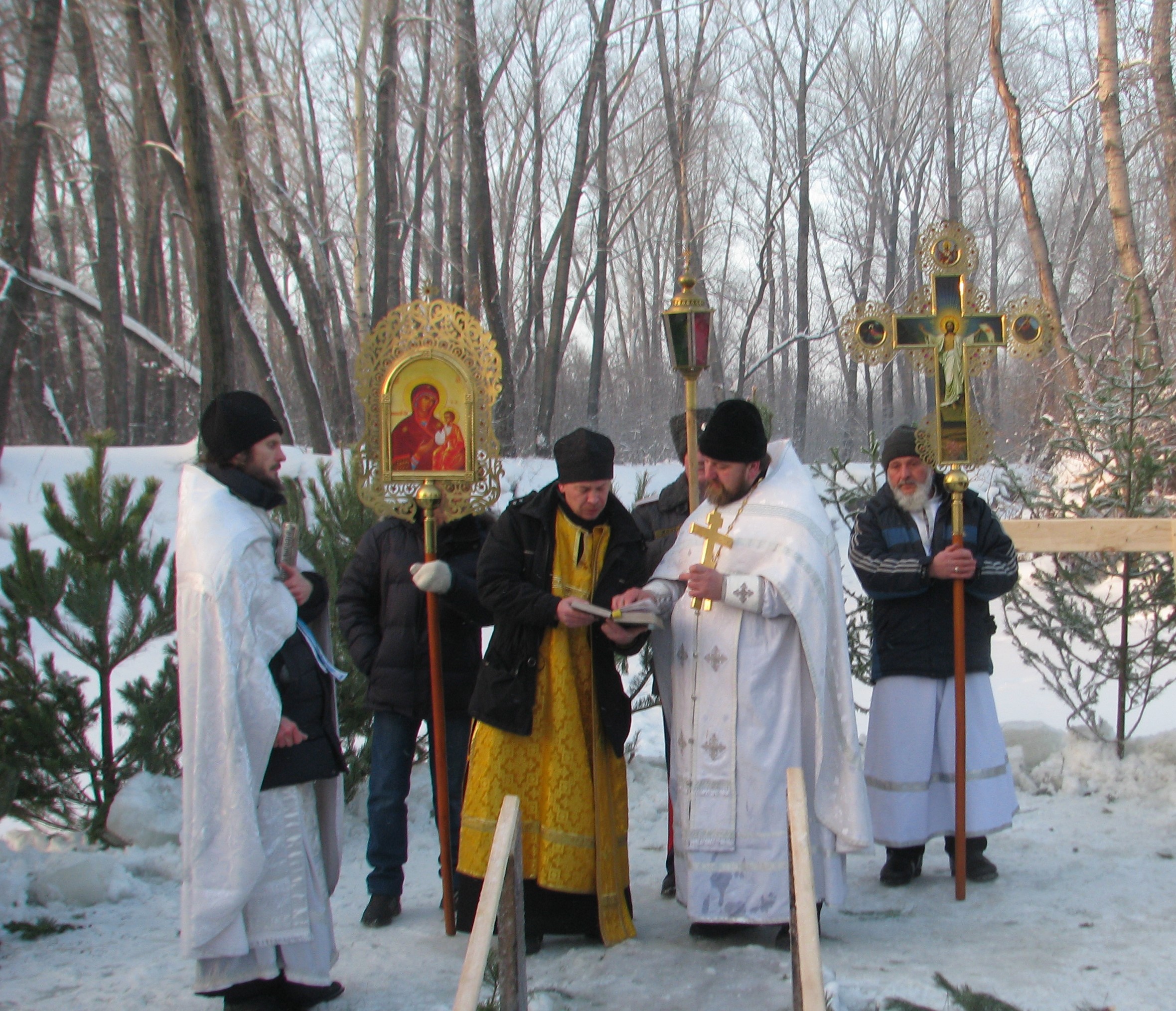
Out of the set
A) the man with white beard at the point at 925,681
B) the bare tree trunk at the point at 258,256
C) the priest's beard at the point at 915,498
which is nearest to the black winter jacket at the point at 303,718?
the man with white beard at the point at 925,681

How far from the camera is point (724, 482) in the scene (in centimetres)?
411

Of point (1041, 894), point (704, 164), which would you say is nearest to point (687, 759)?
point (1041, 894)

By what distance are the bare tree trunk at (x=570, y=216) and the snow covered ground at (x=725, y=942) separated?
13.8 m

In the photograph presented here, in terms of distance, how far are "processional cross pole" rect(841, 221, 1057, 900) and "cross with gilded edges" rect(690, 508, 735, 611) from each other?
1.14m

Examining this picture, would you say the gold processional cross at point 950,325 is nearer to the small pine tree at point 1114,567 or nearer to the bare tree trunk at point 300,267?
the small pine tree at point 1114,567

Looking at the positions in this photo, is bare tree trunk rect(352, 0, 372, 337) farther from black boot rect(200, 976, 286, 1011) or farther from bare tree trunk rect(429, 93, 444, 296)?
black boot rect(200, 976, 286, 1011)

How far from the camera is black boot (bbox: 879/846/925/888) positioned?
4.68 meters

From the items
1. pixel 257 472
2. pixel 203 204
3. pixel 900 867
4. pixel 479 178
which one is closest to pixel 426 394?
pixel 257 472

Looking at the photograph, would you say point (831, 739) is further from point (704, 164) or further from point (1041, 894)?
point (704, 164)

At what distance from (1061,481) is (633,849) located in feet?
17.1

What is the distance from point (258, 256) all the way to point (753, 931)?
12539 millimetres

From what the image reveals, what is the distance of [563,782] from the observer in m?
3.89

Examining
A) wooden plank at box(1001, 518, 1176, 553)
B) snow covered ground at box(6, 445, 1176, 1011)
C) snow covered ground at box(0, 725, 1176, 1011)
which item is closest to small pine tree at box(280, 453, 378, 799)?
snow covered ground at box(6, 445, 1176, 1011)

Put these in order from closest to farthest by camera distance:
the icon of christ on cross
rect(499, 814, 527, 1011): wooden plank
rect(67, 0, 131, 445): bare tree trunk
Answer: rect(499, 814, 527, 1011): wooden plank < the icon of christ on cross < rect(67, 0, 131, 445): bare tree trunk
